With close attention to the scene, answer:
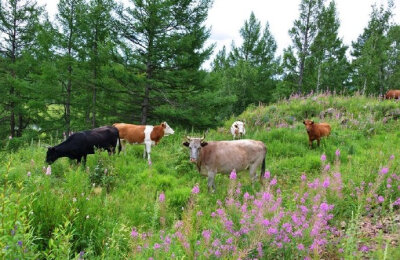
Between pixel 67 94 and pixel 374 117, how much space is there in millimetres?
18080

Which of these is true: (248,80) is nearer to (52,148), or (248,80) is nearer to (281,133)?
(281,133)

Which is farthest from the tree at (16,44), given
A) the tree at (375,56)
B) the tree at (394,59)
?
the tree at (394,59)

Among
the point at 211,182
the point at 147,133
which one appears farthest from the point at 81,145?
the point at 211,182

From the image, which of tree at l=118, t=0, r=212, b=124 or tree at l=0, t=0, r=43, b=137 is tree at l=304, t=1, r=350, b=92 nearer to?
tree at l=118, t=0, r=212, b=124

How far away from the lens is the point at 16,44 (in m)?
20.4

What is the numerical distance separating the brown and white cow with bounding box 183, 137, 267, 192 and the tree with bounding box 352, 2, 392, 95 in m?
27.4

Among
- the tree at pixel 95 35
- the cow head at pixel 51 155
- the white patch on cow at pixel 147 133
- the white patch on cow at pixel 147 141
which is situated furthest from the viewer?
the tree at pixel 95 35

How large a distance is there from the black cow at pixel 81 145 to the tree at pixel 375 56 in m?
29.0

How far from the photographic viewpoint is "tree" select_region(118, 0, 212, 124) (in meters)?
13.3

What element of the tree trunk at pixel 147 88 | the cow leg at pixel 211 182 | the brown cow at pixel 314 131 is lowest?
the cow leg at pixel 211 182

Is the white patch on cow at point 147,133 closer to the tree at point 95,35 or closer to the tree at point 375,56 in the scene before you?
the tree at point 95,35

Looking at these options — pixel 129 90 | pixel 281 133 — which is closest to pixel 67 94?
Answer: pixel 129 90

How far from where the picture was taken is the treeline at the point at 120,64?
13531mm

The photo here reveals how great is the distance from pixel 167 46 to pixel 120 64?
7.91 feet
